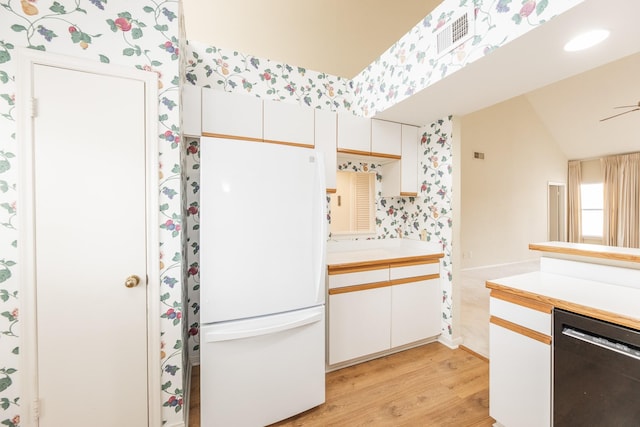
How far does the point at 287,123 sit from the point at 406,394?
2324mm

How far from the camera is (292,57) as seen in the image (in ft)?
9.80

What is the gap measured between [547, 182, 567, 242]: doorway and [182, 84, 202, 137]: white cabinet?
8597mm

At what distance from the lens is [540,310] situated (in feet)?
4.28

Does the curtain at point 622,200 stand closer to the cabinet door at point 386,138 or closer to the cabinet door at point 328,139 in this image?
the cabinet door at point 386,138

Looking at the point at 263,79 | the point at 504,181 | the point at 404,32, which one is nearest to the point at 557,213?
the point at 504,181

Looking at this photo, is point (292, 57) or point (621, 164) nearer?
point (292, 57)

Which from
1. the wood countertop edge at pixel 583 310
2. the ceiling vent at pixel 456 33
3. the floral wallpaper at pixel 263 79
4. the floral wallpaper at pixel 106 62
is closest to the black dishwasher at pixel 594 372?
the wood countertop edge at pixel 583 310

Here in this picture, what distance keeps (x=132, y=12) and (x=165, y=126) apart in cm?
61

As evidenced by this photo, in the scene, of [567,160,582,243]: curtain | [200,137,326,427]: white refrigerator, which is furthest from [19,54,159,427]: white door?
[567,160,582,243]: curtain

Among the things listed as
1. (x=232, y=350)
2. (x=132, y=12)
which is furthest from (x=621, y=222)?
(x=132, y=12)

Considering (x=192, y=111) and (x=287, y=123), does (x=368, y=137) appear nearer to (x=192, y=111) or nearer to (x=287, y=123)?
(x=287, y=123)

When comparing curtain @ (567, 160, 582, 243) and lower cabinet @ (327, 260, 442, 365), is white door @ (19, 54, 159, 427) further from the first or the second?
curtain @ (567, 160, 582, 243)

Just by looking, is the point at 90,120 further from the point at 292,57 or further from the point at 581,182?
the point at 581,182

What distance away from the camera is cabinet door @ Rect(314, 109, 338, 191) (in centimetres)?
234
